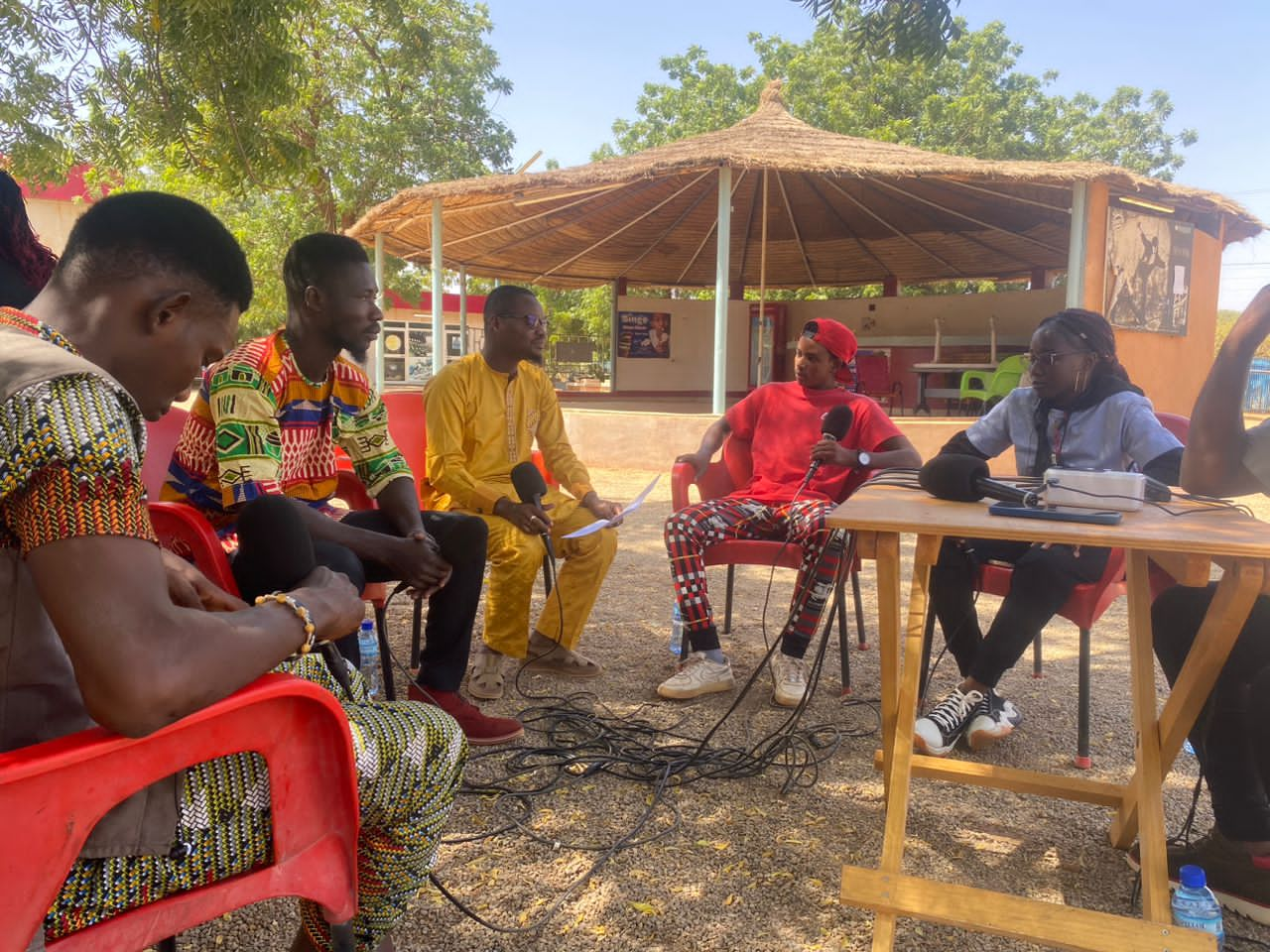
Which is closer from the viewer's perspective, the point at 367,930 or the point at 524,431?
the point at 367,930

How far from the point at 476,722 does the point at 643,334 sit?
1498 centimetres

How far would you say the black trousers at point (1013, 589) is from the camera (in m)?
2.98

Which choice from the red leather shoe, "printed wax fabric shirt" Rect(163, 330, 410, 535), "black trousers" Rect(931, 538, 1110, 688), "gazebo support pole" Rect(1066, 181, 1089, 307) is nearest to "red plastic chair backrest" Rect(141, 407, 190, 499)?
"printed wax fabric shirt" Rect(163, 330, 410, 535)

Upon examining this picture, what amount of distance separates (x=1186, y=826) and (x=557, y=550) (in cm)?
250

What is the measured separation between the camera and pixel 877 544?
2184mm

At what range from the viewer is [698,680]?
3549 millimetres

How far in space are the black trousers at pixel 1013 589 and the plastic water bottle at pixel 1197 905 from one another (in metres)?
1.07

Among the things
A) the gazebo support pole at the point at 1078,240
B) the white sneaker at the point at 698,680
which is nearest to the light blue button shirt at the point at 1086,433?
the white sneaker at the point at 698,680

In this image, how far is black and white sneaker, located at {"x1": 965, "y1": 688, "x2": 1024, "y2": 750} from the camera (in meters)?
3.02

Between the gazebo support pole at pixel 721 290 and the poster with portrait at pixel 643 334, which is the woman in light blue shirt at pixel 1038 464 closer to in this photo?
the gazebo support pole at pixel 721 290

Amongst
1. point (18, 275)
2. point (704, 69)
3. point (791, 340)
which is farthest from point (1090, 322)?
point (704, 69)

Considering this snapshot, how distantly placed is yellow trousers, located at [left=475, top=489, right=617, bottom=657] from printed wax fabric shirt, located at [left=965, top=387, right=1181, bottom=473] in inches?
64.5

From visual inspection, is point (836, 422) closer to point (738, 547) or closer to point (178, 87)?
point (738, 547)

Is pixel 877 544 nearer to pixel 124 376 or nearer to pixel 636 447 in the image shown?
pixel 124 376
